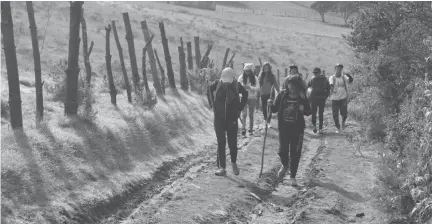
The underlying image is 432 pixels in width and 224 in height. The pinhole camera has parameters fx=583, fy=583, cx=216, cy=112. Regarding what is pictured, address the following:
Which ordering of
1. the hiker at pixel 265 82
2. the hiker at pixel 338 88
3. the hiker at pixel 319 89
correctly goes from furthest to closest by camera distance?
the hiker at pixel 338 88, the hiker at pixel 319 89, the hiker at pixel 265 82

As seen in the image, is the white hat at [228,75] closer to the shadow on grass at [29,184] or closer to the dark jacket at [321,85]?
the shadow on grass at [29,184]

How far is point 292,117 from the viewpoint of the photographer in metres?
9.33

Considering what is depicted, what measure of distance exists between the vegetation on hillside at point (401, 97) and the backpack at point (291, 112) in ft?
5.29

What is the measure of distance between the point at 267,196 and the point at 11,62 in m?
4.78

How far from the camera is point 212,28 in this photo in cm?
6178

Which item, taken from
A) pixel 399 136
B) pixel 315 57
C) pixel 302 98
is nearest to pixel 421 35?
pixel 399 136

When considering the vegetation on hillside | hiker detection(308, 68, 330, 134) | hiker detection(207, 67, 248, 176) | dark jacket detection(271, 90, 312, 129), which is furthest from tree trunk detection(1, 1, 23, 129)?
hiker detection(308, 68, 330, 134)

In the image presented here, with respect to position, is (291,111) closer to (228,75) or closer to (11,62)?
(228,75)

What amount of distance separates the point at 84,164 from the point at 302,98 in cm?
361

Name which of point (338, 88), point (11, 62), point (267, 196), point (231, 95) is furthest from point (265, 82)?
point (11, 62)

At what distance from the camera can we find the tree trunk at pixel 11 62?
9.59 metres

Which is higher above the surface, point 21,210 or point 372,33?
point 372,33

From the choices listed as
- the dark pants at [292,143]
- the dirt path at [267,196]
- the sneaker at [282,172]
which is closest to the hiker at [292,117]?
the dark pants at [292,143]

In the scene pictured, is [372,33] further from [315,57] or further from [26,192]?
[315,57]
